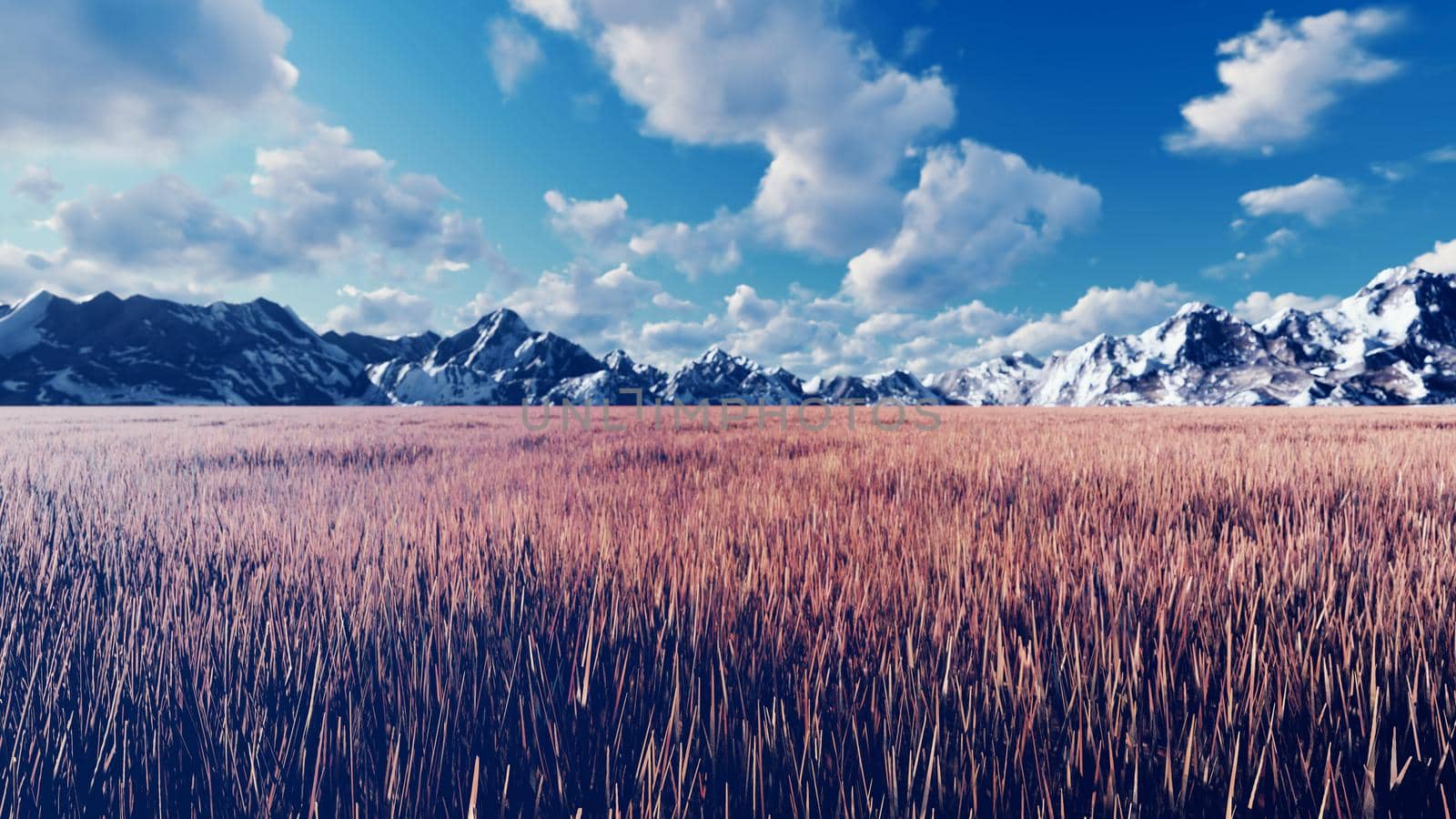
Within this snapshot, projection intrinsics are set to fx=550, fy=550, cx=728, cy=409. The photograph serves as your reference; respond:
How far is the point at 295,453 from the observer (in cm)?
601

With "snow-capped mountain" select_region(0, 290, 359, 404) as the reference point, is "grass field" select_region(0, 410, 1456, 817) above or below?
below

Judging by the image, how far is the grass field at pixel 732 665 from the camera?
958mm

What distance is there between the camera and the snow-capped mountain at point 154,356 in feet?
492

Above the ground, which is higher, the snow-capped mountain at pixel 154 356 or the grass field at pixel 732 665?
the snow-capped mountain at pixel 154 356

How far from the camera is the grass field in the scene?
96 cm

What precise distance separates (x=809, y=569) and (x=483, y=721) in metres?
0.99

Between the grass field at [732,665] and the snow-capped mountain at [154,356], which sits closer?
the grass field at [732,665]

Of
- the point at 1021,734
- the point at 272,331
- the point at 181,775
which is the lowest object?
the point at 181,775

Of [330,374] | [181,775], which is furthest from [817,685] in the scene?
[330,374]

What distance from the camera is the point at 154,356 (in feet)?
545

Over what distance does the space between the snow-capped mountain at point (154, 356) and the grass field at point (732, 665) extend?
20790 cm

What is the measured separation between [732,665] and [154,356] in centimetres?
23962

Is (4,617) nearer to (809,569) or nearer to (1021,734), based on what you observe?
(809,569)

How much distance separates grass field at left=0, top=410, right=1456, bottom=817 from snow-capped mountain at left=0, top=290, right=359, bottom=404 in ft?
682
